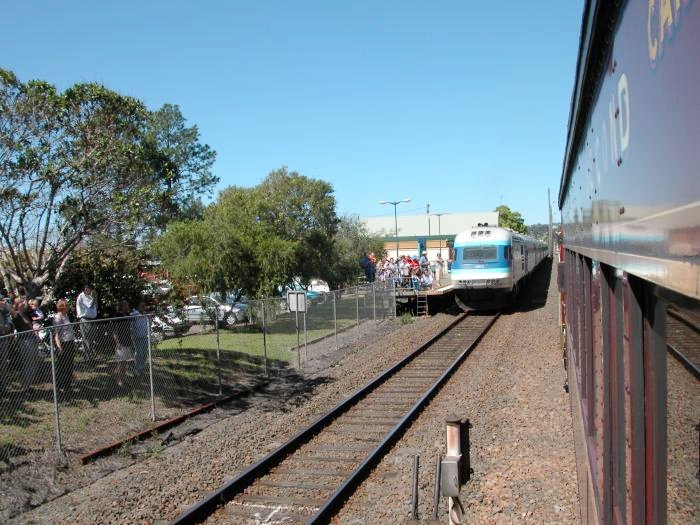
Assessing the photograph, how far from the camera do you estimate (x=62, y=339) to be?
9461mm

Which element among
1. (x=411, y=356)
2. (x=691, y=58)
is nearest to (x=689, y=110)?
(x=691, y=58)

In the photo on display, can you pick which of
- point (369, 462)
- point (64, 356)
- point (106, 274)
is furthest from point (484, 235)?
point (64, 356)

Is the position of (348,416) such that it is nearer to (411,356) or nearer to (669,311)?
(411,356)

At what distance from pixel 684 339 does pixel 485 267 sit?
22.0 meters

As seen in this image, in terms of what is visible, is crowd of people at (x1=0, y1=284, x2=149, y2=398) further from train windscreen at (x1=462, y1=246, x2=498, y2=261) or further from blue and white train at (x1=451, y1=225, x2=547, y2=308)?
train windscreen at (x1=462, y1=246, x2=498, y2=261)

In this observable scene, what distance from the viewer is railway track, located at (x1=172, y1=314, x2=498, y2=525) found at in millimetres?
6496

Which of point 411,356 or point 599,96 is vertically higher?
point 599,96

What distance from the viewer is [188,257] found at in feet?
72.1

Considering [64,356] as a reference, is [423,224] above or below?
above

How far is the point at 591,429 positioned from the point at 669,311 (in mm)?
2285

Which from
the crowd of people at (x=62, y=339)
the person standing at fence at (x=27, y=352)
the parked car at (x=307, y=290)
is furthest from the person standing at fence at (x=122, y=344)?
the parked car at (x=307, y=290)

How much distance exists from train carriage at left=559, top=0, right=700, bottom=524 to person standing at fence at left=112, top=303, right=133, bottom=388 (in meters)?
8.68

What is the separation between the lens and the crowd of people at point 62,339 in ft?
27.5

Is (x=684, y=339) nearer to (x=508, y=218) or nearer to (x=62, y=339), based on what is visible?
(x=62, y=339)
